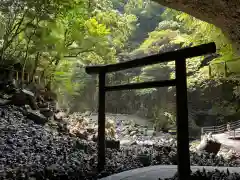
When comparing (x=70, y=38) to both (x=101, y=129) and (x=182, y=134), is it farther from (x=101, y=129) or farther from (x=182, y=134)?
(x=182, y=134)

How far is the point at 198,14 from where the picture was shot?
14.5 ft

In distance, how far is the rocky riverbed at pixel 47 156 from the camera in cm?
423

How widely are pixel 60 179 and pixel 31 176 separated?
1.55 ft

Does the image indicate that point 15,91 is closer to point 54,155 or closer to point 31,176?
point 54,155

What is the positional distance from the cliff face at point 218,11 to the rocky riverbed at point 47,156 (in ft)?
11.0

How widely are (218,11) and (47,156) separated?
177 inches

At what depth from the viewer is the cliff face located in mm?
3682

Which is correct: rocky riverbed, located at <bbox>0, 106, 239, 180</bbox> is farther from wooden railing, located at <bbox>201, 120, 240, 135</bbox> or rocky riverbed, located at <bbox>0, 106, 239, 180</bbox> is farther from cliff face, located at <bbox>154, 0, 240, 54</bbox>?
wooden railing, located at <bbox>201, 120, 240, 135</bbox>

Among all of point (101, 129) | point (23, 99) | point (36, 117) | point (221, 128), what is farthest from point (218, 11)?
point (221, 128)

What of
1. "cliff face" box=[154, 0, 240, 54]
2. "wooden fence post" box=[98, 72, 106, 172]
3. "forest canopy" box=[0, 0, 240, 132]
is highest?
"forest canopy" box=[0, 0, 240, 132]

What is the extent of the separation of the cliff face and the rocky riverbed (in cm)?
335

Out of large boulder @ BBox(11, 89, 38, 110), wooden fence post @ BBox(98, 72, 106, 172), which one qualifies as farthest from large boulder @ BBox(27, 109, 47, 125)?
wooden fence post @ BBox(98, 72, 106, 172)

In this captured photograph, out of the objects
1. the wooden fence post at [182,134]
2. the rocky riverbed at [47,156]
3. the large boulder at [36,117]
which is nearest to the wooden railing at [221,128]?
the rocky riverbed at [47,156]

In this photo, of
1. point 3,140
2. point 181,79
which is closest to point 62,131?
point 3,140
